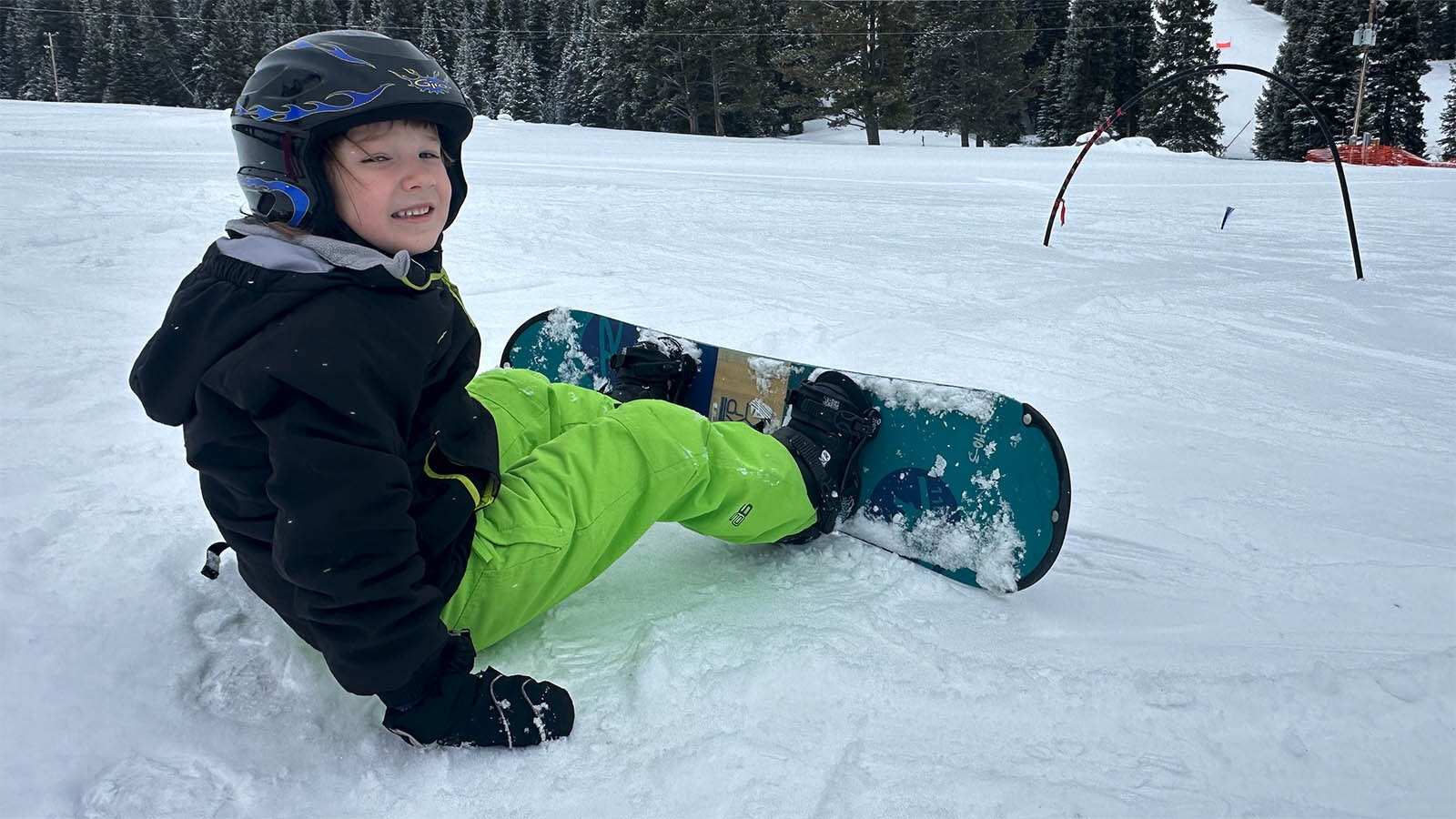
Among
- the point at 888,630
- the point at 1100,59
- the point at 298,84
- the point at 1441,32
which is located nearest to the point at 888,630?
the point at 888,630

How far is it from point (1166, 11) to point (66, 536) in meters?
40.0

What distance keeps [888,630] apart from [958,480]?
0.50 metres

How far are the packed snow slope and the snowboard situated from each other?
0.09 m

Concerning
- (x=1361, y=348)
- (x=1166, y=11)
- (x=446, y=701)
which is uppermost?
(x=1166, y=11)

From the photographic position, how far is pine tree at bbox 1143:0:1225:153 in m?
32.0

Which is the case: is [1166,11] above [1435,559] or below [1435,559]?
above

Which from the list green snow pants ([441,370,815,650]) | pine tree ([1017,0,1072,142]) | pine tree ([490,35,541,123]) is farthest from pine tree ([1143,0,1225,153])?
green snow pants ([441,370,815,650])

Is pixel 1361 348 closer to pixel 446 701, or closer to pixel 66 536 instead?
pixel 446 701

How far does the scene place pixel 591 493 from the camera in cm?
175

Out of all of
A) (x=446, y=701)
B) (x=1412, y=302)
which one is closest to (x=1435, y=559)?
(x=446, y=701)

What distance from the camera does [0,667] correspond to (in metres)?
Answer: 1.50

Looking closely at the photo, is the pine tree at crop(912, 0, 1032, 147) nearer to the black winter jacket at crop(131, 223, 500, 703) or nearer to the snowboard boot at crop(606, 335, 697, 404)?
the snowboard boot at crop(606, 335, 697, 404)

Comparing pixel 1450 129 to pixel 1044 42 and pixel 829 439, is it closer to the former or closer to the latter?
pixel 1044 42

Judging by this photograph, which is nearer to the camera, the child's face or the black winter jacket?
the black winter jacket
